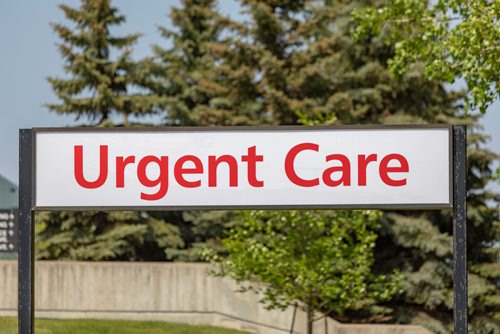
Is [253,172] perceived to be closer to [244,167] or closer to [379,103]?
[244,167]

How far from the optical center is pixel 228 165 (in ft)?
33.3

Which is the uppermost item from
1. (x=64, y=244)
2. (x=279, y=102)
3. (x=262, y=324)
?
(x=279, y=102)

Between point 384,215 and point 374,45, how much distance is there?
650 cm

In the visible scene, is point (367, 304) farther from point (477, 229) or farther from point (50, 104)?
point (50, 104)

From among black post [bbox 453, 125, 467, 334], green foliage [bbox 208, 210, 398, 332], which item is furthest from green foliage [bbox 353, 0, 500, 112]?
black post [bbox 453, 125, 467, 334]

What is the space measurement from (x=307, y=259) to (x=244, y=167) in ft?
49.7

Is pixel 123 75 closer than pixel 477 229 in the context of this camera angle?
No

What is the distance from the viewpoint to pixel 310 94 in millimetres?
34062

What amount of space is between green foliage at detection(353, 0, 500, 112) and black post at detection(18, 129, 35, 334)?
11548mm

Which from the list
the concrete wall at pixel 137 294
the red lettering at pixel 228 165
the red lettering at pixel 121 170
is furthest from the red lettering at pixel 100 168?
the concrete wall at pixel 137 294

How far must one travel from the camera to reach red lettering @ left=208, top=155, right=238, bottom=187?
33.3 feet

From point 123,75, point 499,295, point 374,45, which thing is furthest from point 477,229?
point 123,75

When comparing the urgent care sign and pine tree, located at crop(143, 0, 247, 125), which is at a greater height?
pine tree, located at crop(143, 0, 247, 125)

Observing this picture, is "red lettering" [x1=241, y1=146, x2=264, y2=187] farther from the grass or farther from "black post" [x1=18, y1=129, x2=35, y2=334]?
the grass
